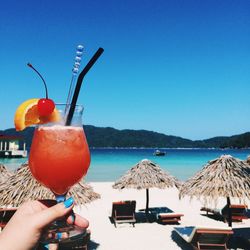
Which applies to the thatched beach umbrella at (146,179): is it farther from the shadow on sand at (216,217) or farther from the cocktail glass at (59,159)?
the cocktail glass at (59,159)

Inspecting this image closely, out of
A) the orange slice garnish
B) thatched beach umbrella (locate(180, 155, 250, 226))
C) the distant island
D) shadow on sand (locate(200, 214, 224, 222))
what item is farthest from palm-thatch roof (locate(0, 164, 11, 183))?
the distant island

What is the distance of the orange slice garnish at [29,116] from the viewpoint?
1.55 metres

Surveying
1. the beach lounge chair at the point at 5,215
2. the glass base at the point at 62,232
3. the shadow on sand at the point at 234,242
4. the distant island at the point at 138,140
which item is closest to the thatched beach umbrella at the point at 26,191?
the beach lounge chair at the point at 5,215

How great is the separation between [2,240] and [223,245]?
21.9 feet

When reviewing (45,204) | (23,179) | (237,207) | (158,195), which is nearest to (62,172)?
(45,204)

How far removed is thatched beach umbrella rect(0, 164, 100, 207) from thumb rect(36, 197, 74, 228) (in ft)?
16.7

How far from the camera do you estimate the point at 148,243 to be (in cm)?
821

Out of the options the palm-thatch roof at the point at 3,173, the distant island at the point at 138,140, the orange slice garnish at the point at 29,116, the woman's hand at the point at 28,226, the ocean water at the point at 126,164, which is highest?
the distant island at the point at 138,140

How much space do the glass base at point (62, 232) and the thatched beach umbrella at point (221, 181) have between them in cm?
647

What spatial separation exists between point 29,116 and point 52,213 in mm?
482

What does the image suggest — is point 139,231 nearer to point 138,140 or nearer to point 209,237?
point 209,237

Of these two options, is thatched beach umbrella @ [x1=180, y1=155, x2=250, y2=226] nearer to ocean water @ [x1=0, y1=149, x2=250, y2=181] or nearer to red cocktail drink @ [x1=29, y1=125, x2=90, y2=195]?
ocean water @ [x1=0, y1=149, x2=250, y2=181]

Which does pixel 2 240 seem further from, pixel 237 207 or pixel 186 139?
pixel 186 139

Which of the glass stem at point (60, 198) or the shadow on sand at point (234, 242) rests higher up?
the glass stem at point (60, 198)
